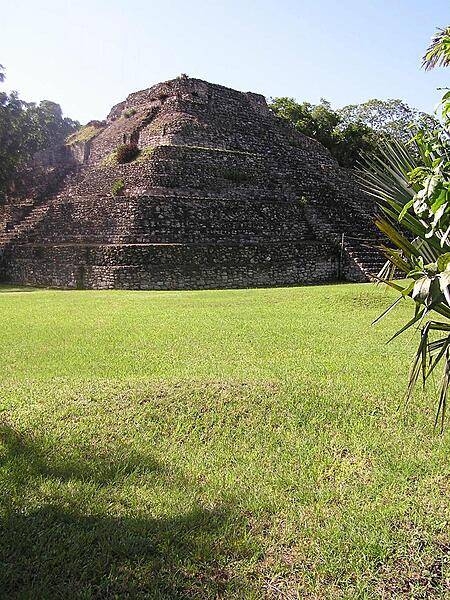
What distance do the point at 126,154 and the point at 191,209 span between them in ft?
14.4

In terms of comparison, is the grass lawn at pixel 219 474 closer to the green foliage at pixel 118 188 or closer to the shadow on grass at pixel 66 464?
the shadow on grass at pixel 66 464

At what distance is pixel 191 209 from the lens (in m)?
15.4

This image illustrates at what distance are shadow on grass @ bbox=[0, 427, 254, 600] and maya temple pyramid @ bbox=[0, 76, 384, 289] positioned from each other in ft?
37.0

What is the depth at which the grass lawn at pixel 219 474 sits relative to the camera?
2562 mm

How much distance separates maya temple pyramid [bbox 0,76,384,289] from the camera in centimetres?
1459

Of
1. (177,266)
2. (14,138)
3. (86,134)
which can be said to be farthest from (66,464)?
(86,134)

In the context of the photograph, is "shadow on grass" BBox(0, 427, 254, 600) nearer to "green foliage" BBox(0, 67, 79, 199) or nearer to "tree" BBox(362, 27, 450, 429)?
"tree" BBox(362, 27, 450, 429)

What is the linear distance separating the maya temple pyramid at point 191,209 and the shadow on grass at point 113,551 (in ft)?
37.0

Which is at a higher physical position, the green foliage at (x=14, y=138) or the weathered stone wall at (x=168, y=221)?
the green foliage at (x=14, y=138)

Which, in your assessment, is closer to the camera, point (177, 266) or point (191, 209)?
point (177, 266)

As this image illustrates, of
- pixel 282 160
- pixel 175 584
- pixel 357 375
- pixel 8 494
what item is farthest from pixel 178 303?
pixel 282 160

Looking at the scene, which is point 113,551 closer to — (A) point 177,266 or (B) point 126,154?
(A) point 177,266

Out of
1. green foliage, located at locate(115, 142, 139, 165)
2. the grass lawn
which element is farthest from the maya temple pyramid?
the grass lawn

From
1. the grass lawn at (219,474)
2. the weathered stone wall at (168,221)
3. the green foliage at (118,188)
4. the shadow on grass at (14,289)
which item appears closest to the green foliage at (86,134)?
the weathered stone wall at (168,221)
